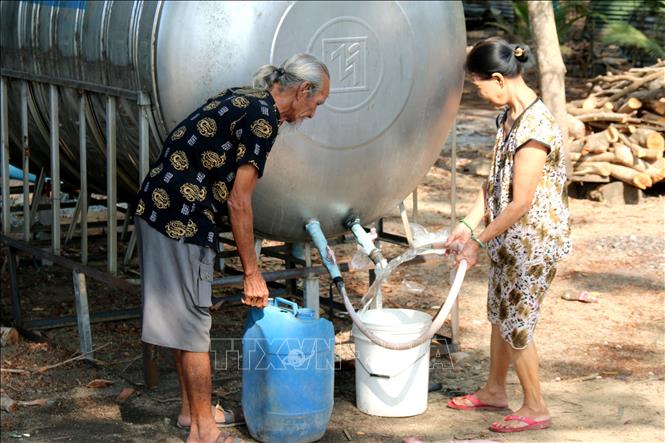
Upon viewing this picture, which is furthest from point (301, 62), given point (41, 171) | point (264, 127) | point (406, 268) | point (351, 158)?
point (406, 268)

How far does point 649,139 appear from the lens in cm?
1047

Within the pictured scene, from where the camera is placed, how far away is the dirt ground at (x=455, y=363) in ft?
17.0

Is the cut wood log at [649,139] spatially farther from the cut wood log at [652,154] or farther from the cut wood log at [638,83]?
the cut wood log at [638,83]

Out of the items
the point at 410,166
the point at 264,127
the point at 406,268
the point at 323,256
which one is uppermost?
the point at 264,127

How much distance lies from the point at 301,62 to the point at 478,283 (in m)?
3.83

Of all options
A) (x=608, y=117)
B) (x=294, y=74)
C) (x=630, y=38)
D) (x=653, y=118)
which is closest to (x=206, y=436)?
(x=294, y=74)

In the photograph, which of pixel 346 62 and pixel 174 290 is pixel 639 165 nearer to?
pixel 346 62

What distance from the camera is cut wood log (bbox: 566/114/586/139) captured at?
36.2ft

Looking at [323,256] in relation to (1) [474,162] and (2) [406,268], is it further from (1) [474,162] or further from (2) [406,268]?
(1) [474,162]

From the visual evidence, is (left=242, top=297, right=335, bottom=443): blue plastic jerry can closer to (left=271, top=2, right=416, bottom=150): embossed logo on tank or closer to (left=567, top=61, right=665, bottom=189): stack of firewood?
(left=271, top=2, right=416, bottom=150): embossed logo on tank

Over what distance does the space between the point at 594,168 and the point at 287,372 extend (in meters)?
6.37

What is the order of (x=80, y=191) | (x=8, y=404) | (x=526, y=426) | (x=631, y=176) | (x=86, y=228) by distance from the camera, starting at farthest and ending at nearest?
(x=631, y=176) → (x=80, y=191) → (x=86, y=228) → (x=8, y=404) → (x=526, y=426)

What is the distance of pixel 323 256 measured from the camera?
515cm

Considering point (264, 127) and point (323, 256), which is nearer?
point (264, 127)
